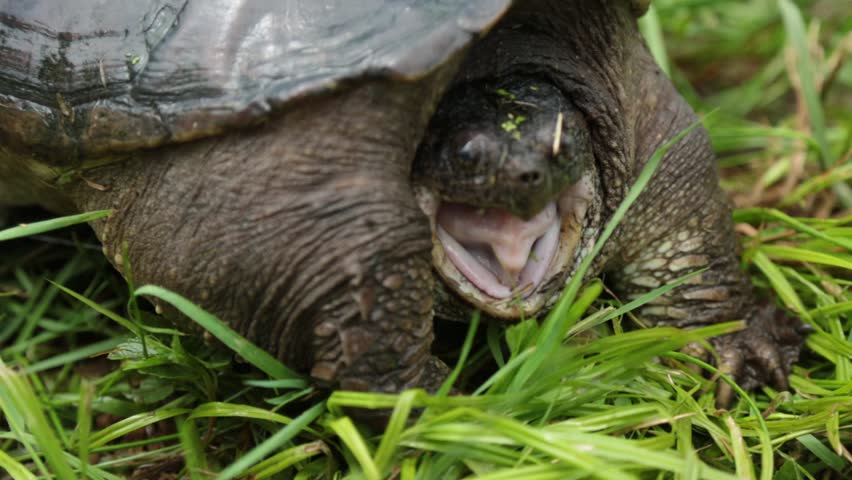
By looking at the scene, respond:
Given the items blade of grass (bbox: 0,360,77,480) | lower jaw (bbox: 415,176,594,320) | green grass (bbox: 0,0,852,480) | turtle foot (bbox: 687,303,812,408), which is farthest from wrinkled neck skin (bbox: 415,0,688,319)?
blade of grass (bbox: 0,360,77,480)

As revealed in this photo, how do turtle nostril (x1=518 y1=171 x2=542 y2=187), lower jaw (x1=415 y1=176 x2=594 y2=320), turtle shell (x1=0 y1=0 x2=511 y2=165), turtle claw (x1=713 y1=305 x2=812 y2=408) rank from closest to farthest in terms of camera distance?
turtle shell (x1=0 y1=0 x2=511 y2=165) < turtle nostril (x1=518 y1=171 x2=542 y2=187) < lower jaw (x1=415 y1=176 x2=594 y2=320) < turtle claw (x1=713 y1=305 x2=812 y2=408)

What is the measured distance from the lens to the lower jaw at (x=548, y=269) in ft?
5.82

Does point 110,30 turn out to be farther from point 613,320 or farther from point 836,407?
point 836,407

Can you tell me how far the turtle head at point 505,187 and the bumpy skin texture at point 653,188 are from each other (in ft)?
0.26

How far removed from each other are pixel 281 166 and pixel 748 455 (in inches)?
44.3

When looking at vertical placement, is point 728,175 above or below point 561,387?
below

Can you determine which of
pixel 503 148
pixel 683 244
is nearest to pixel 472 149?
pixel 503 148

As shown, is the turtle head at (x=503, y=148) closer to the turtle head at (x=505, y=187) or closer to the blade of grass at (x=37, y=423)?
the turtle head at (x=505, y=187)

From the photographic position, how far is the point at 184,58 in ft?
5.23

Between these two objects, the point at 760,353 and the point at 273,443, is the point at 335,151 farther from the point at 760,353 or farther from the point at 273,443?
the point at 760,353

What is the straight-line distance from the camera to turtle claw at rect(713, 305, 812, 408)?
195 cm

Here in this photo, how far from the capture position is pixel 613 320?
176 centimetres

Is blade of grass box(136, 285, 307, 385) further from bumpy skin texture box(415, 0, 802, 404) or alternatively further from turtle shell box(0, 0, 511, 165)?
bumpy skin texture box(415, 0, 802, 404)

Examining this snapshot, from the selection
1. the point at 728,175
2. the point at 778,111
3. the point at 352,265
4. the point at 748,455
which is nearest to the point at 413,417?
the point at 352,265
